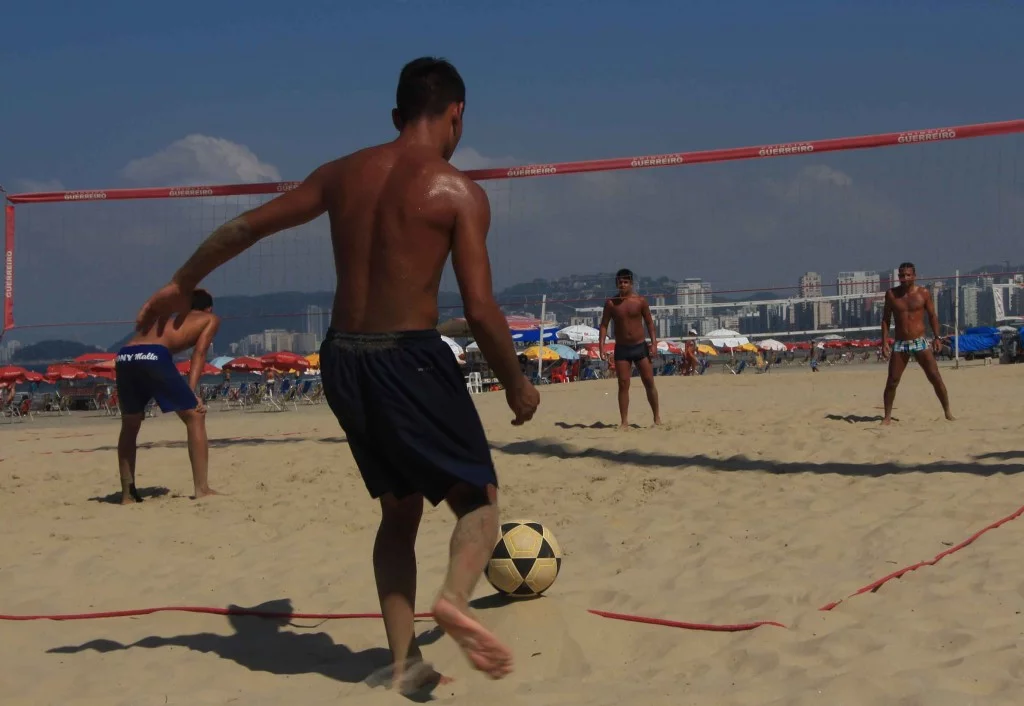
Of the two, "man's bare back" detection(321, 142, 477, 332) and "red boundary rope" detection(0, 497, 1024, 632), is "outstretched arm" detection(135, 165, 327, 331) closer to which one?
"man's bare back" detection(321, 142, 477, 332)

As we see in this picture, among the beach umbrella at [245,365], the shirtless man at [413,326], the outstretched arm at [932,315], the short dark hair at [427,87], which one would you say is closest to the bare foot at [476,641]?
the shirtless man at [413,326]

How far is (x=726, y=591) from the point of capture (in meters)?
3.72

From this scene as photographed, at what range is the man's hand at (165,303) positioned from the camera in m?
2.94

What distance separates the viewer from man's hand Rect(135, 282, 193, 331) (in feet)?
9.66

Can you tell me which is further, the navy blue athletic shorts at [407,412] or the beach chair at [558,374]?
the beach chair at [558,374]

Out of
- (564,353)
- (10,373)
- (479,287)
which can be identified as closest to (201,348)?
(479,287)

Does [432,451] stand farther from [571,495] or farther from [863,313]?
[863,313]

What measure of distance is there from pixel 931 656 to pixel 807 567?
1203 mm

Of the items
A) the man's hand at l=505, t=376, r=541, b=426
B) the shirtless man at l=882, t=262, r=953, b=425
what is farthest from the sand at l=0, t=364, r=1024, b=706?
the shirtless man at l=882, t=262, r=953, b=425

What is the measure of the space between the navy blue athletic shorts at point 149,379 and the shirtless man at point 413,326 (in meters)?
3.68

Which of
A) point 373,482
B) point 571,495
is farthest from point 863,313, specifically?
point 373,482

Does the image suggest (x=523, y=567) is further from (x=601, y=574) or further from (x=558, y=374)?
(x=558, y=374)

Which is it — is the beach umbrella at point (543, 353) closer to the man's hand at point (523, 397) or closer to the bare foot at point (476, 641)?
the man's hand at point (523, 397)

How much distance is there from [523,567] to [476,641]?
3.54 feet
